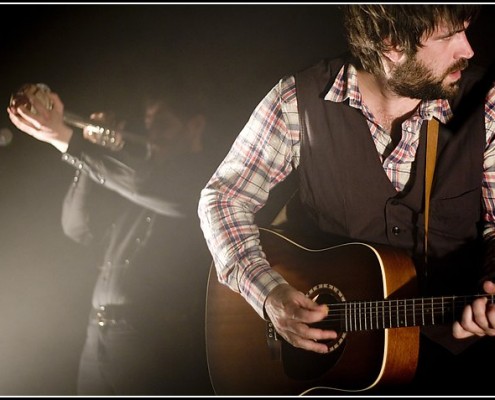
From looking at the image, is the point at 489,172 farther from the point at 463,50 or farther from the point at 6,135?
the point at 6,135

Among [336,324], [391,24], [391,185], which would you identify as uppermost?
[391,24]

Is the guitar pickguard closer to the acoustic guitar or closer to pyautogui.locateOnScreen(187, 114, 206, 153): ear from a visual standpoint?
the acoustic guitar

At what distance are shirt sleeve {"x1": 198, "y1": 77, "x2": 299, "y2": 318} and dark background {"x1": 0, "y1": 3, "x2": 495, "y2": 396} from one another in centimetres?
37

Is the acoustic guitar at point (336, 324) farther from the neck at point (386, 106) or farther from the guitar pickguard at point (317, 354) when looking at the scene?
the neck at point (386, 106)

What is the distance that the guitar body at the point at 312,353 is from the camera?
5.30ft

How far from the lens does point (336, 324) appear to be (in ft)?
5.60

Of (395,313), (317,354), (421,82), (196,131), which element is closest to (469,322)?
(395,313)

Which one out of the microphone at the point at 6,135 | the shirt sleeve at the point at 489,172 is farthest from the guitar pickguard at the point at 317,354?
the microphone at the point at 6,135

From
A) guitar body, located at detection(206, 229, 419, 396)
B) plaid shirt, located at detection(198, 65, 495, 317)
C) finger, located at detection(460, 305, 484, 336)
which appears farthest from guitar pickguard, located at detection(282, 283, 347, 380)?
finger, located at detection(460, 305, 484, 336)

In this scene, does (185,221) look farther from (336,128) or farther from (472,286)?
(472,286)

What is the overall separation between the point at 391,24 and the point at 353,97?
0.84 feet

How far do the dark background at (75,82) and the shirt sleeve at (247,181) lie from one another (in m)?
0.37

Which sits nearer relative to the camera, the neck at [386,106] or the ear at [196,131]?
the neck at [386,106]

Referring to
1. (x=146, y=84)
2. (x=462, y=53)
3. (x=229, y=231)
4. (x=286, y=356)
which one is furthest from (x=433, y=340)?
(x=146, y=84)
